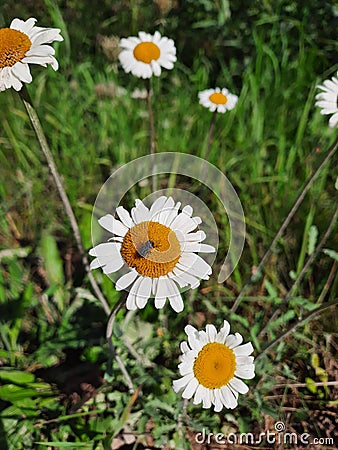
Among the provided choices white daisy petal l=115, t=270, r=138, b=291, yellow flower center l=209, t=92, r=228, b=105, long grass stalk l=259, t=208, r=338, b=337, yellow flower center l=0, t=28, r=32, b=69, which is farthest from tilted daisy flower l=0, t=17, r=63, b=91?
long grass stalk l=259, t=208, r=338, b=337

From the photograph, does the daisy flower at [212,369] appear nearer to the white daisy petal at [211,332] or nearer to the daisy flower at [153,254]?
the white daisy petal at [211,332]

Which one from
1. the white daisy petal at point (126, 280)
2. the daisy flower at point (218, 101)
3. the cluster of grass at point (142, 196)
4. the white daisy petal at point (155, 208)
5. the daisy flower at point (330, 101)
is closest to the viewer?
the white daisy petal at point (126, 280)

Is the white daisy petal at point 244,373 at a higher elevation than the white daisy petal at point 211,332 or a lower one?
lower

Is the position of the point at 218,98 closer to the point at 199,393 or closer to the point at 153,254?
the point at 153,254

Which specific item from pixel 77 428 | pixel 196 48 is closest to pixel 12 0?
pixel 196 48

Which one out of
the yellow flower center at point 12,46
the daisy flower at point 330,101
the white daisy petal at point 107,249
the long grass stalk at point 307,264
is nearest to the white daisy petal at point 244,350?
the white daisy petal at point 107,249

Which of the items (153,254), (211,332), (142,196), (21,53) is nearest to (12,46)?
(21,53)

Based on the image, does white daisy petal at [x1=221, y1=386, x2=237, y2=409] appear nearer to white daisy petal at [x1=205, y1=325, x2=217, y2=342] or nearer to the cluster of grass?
white daisy petal at [x1=205, y1=325, x2=217, y2=342]
